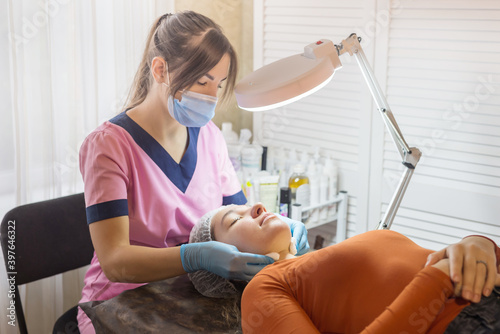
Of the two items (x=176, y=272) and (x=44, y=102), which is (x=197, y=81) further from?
(x=44, y=102)

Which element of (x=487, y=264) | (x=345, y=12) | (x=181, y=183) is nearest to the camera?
(x=487, y=264)

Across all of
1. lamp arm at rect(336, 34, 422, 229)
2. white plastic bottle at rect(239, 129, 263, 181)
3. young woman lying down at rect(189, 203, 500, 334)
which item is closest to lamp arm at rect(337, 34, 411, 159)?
lamp arm at rect(336, 34, 422, 229)

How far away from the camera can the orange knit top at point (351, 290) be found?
885mm

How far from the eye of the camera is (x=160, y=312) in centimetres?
117

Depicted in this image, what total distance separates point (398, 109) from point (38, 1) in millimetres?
1300

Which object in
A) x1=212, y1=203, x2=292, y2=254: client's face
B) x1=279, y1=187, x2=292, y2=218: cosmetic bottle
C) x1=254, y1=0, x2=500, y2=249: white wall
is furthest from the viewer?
x1=279, y1=187, x2=292, y2=218: cosmetic bottle

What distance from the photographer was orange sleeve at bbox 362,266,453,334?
2.84 ft

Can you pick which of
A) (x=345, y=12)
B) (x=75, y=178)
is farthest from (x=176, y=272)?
(x=345, y=12)

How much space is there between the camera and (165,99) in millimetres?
1442

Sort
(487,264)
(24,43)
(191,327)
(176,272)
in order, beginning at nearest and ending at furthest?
(487,264)
(191,327)
(176,272)
(24,43)

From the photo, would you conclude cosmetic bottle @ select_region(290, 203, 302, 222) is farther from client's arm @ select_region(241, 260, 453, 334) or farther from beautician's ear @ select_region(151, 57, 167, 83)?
client's arm @ select_region(241, 260, 453, 334)

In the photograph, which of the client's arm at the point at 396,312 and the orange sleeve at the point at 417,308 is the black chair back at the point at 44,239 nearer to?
the client's arm at the point at 396,312

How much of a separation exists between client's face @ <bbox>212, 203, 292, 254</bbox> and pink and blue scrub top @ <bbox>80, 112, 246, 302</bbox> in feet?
0.48

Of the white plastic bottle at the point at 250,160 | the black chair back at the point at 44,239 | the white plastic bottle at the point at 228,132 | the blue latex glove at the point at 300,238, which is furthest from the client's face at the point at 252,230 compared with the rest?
the white plastic bottle at the point at 228,132
